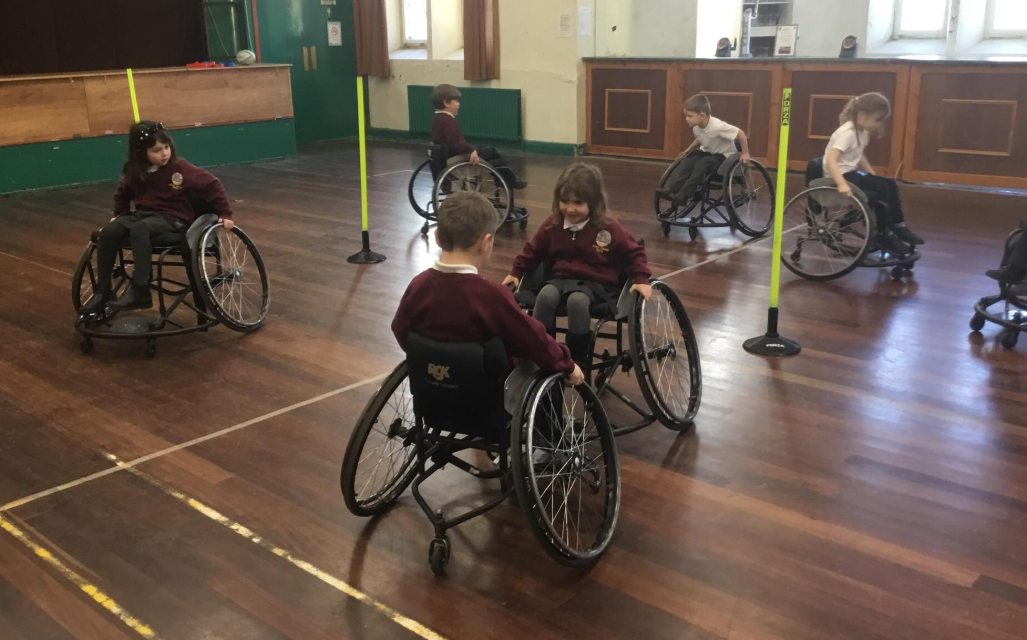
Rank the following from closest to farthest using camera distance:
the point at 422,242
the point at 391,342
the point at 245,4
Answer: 1. the point at 391,342
2. the point at 422,242
3. the point at 245,4

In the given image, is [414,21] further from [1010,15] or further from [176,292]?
[176,292]

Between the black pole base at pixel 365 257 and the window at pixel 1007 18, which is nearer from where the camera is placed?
the black pole base at pixel 365 257

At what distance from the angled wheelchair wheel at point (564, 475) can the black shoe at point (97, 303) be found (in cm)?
214

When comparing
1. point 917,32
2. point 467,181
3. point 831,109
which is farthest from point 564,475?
point 917,32

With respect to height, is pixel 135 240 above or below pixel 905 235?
above

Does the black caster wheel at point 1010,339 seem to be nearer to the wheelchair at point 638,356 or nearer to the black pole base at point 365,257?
the wheelchair at point 638,356

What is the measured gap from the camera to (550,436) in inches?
94.5

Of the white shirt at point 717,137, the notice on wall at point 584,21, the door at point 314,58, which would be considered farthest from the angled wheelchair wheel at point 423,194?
the door at point 314,58

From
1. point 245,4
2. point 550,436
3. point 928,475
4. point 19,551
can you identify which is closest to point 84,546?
point 19,551

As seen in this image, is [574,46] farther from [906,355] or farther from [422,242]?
[906,355]

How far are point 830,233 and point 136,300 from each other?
315cm

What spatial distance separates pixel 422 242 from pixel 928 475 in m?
3.54

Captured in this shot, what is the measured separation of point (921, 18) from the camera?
8.34 m

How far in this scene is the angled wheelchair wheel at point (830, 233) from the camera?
441 centimetres
